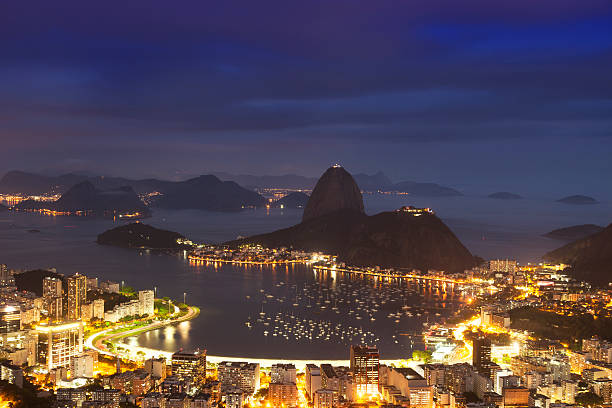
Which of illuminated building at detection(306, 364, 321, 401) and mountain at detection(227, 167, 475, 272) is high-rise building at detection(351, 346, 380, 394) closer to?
illuminated building at detection(306, 364, 321, 401)

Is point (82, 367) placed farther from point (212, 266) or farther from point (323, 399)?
point (212, 266)

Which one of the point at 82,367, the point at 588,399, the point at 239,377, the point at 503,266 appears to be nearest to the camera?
the point at 239,377

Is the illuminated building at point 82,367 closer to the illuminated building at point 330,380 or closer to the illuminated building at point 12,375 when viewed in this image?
the illuminated building at point 12,375

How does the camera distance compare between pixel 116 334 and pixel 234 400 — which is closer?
pixel 234 400

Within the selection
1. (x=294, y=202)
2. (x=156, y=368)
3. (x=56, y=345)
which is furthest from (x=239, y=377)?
(x=294, y=202)

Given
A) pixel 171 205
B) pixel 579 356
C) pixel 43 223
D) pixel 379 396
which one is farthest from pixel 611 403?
pixel 171 205
